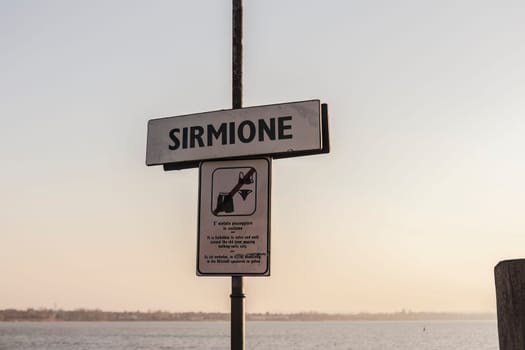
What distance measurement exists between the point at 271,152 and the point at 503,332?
8.03 feet

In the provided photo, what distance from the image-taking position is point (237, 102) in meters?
4.97

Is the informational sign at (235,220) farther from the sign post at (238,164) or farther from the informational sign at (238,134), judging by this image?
the informational sign at (238,134)

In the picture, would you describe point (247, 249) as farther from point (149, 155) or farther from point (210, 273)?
point (149, 155)

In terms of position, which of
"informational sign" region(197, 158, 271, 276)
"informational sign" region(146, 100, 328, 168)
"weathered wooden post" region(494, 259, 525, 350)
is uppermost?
"informational sign" region(146, 100, 328, 168)

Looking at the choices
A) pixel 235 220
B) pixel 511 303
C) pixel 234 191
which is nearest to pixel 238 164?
pixel 234 191

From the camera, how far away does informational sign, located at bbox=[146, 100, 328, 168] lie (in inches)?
184

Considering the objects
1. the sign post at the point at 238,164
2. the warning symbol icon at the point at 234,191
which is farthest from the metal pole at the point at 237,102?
the warning symbol icon at the point at 234,191

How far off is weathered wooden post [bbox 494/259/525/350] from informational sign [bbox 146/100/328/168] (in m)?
2.27

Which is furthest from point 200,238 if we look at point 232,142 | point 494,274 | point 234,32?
point 494,274

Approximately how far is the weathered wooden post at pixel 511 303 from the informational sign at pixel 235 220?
7.00 feet

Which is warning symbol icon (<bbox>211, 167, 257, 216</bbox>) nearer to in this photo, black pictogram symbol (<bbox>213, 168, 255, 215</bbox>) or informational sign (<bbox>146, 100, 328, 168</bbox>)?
Answer: black pictogram symbol (<bbox>213, 168, 255, 215</bbox>)

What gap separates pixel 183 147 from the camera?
498cm

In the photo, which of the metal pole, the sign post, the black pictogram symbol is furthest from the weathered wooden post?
the black pictogram symbol

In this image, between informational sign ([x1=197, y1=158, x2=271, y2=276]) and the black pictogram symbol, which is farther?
the black pictogram symbol
